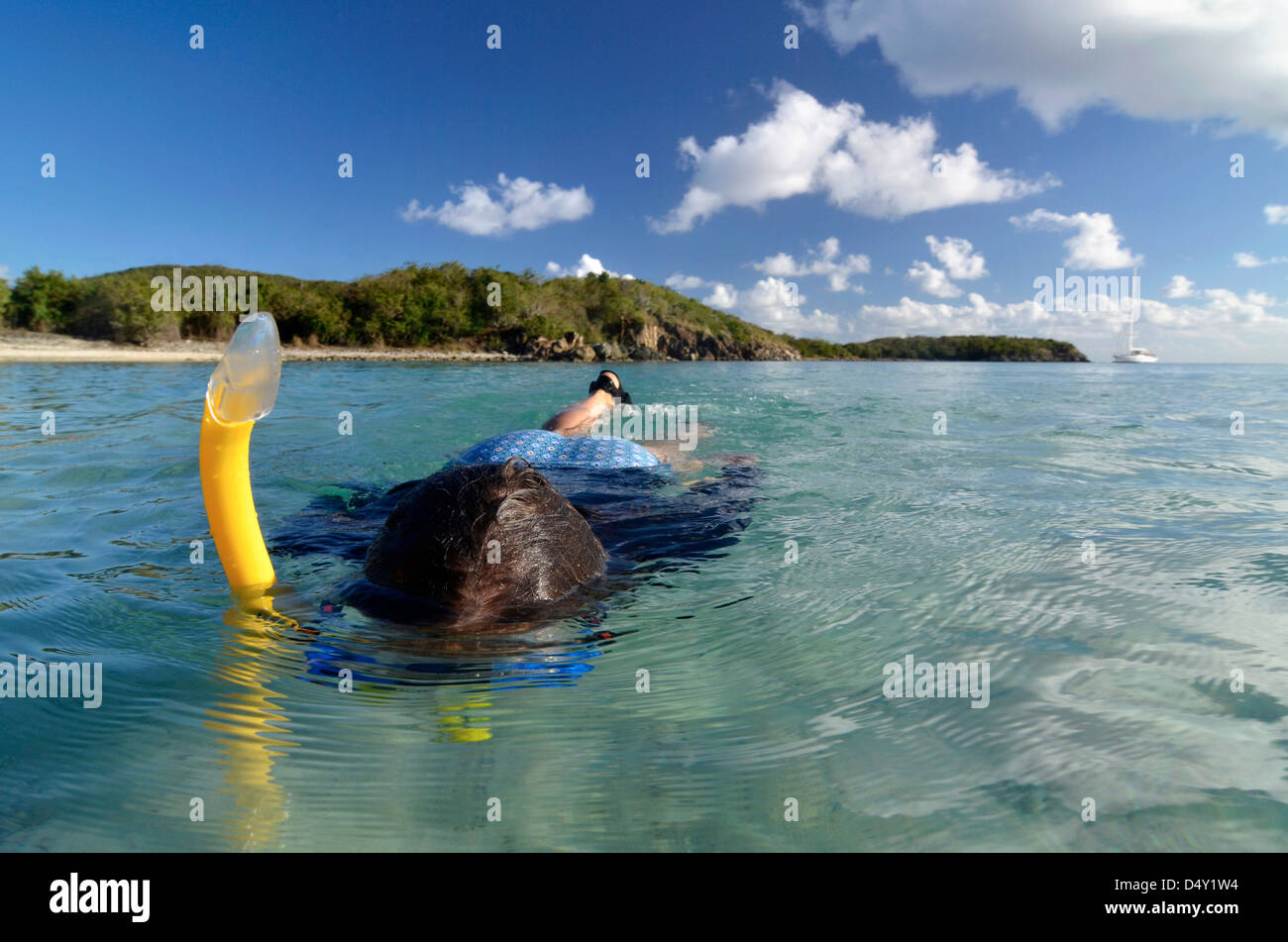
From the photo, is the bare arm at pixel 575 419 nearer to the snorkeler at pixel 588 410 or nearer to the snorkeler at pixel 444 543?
the snorkeler at pixel 588 410

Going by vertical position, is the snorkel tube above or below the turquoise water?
above

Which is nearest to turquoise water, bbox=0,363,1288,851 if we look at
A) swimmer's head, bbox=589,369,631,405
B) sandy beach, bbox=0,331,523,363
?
swimmer's head, bbox=589,369,631,405

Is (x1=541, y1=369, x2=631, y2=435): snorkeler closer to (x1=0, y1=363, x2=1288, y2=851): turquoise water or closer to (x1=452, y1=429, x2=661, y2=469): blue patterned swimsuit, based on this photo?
(x1=452, y1=429, x2=661, y2=469): blue patterned swimsuit

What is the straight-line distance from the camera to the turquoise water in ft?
4.89

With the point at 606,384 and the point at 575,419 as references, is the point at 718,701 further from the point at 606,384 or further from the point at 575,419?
the point at 606,384

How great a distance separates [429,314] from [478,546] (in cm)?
5744

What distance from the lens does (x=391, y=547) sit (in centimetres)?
234

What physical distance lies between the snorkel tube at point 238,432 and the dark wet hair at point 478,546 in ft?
1.41

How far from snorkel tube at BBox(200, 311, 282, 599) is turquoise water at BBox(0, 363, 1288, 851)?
1.23ft

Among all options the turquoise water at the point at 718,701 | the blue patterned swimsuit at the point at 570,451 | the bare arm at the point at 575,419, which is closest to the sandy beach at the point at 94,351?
the bare arm at the point at 575,419

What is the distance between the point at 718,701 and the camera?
2.06 meters

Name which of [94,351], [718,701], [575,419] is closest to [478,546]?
[718,701]

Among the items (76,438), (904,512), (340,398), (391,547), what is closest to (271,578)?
(391,547)
